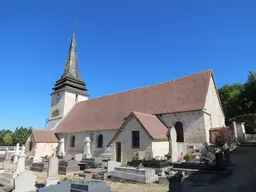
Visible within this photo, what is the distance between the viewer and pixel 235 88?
36.2m

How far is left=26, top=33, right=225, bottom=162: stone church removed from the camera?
1520 centimetres

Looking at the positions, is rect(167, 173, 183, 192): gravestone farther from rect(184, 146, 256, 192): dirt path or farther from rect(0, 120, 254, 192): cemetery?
rect(184, 146, 256, 192): dirt path

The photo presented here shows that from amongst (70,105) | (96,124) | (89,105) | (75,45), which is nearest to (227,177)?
(96,124)

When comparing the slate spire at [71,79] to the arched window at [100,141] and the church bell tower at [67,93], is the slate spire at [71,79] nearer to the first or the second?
the church bell tower at [67,93]

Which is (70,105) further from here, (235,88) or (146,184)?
(235,88)

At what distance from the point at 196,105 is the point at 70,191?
12665 mm

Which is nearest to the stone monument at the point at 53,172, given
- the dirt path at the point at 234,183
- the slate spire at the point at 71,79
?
the dirt path at the point at 234,183

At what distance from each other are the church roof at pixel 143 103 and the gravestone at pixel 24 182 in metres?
11.2

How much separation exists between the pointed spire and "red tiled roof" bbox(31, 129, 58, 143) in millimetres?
9720

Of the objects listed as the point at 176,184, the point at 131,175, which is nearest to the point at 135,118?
the point at 131,175

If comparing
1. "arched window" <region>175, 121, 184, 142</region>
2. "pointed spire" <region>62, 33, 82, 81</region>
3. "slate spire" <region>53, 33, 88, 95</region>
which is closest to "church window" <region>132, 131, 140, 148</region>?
"arched window" <region>175, 121, 184, 142</region>

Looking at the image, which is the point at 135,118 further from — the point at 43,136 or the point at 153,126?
the point at 43,136

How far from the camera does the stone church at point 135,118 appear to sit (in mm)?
15203

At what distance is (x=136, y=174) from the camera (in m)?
9.06
